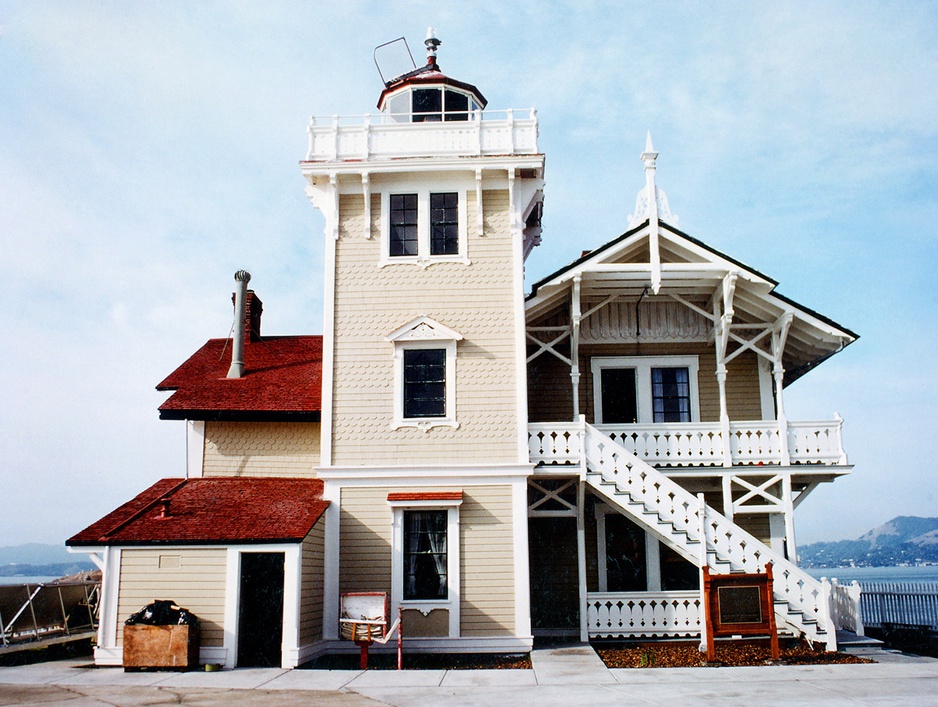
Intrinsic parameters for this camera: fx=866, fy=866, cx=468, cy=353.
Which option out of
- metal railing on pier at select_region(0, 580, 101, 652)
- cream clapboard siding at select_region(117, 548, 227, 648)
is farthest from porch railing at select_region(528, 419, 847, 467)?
metal railing on pier at select_region(0, 580, 101, 652)

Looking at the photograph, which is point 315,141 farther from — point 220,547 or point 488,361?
point 220,547

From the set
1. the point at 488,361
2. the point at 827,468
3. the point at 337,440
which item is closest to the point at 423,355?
the point at 488,361

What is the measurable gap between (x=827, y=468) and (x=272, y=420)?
12.3 metres

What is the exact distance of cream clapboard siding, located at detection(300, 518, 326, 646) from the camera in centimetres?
1630

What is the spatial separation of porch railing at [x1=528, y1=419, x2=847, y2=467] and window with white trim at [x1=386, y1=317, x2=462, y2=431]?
94.7 inches

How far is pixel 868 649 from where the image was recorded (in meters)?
17.0

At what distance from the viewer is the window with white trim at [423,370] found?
1838 centimetres

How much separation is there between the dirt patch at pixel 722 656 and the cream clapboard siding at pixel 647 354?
568 cm

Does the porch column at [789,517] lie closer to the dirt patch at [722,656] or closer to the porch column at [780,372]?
the porch column at [780,372]

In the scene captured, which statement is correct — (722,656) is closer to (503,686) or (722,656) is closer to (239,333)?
(503,686)

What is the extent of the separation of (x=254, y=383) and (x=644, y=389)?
9334 millimetres

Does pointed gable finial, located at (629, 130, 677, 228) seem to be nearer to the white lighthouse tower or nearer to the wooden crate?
the white lighthouse tower

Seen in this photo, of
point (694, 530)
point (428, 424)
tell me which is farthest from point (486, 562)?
point (694, 530)

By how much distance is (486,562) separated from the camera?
17.6m
